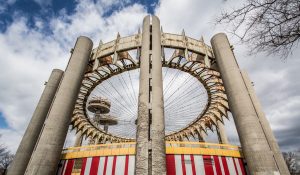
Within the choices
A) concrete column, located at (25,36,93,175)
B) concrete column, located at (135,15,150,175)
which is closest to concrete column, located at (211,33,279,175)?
concrete column, located at (135,15,150,175)

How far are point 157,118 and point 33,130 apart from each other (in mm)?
19570

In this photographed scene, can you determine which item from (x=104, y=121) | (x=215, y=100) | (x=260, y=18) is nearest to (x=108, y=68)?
(x=215, y=100)

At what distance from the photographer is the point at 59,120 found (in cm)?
1872

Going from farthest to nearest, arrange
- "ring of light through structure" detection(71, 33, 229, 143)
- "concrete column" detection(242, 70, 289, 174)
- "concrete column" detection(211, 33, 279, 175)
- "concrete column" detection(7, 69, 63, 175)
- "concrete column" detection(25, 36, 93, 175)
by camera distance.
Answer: "ring of light through structure" detection(71, 33, 229, 143) < "concrete column" detection(7, 69, 63, 175) < "concrete column" detection(242, 70, 289, 174) < "concrete column" detection(25, 36, 93, 175) < "concrete column" detection(211, 33, 279, 175)

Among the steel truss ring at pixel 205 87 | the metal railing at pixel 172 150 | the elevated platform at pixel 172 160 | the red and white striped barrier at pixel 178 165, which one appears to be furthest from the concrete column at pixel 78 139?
the red and white striped barrier at pixel 178 165

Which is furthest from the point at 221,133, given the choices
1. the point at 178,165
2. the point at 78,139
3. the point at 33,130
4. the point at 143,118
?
the point at 33,130

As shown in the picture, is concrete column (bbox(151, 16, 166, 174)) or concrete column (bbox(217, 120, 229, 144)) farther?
concrete column (bbox(217, 120, 229, 144))

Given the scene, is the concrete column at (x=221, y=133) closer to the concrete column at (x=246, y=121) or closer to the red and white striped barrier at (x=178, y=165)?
the red and white striped barrier at (x=178, y=165)

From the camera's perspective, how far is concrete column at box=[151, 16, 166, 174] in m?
13.9

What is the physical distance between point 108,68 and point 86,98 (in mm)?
7957

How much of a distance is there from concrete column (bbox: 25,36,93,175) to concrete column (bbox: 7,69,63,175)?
20.6 feet

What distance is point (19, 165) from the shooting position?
2025 cm

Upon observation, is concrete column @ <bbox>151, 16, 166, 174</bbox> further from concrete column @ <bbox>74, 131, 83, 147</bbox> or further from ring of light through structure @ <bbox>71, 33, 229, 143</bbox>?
concrete column @ <bbox>74, 131, 83, 147</bbox>

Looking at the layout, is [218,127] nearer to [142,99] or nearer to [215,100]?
[215,100]
